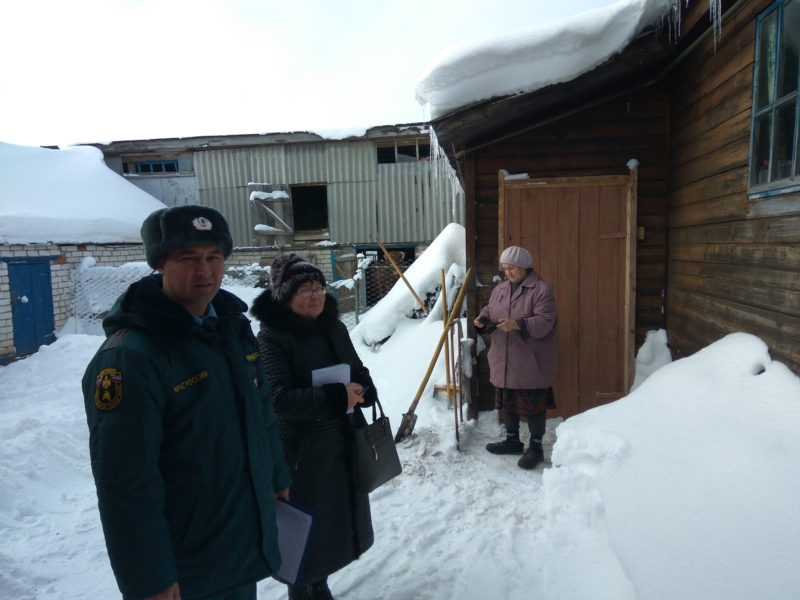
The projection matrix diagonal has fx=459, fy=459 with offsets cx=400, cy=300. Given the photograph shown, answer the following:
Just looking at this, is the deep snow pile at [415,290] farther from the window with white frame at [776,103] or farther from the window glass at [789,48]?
the window glass at [789,48]

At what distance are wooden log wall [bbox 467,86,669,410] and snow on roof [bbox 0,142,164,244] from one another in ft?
31.3

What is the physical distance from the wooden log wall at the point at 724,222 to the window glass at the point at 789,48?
0.22m

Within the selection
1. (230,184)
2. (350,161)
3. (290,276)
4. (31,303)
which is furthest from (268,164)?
(290,276)

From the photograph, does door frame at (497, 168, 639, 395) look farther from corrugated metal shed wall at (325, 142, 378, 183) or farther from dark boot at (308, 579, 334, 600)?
corrugated metal shed wall at (325, 142, 378, 183)

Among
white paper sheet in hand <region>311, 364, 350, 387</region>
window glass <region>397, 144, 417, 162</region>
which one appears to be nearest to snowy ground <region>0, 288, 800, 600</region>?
white paper sheet in hand <region>311, 364, 350, 387</region>

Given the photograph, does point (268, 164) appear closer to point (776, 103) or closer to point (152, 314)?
point (776, 103)

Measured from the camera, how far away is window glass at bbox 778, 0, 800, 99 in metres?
2.25

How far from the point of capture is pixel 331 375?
80.9 inches

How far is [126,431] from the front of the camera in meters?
1.17

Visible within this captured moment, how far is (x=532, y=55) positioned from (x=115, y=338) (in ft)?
11.3

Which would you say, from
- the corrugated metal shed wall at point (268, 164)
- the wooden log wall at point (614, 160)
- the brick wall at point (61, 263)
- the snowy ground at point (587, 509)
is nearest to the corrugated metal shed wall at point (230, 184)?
the corrugated metal shed wall at point (268, 164)

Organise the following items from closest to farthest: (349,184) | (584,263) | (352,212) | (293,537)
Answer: (293,537) → (584,263) → (349,184) → (352,212)

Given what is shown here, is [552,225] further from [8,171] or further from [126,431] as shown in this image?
[8,171]

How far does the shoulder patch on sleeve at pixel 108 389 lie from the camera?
3.87 ft
